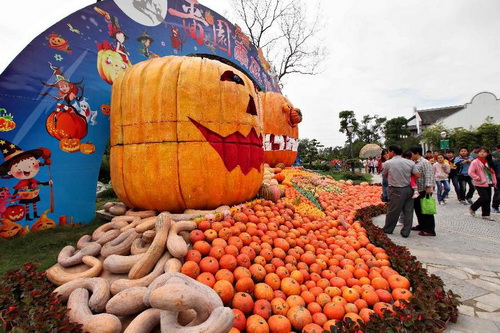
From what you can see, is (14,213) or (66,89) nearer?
(14,213)

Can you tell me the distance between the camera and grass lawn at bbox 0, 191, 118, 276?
11.4 ft

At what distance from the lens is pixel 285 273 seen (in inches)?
109

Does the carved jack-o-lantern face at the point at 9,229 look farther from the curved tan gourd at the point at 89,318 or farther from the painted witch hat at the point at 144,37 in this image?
the painted witch hat at the point at 144,37

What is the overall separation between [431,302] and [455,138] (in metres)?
41.3

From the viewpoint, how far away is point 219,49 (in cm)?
949

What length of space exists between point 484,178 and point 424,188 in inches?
80.6

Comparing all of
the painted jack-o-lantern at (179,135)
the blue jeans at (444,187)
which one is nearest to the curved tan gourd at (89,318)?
the painted jack-o-lantern at (179,135)

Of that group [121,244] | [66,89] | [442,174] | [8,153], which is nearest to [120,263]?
[121,244]

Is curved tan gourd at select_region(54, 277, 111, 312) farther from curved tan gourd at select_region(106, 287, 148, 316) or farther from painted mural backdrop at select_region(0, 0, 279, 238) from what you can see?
painted mural backdrop at select_region(0, 0, 279, 238)

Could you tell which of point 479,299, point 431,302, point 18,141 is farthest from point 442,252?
point 18,141

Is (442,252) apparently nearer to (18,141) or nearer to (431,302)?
(431,302)

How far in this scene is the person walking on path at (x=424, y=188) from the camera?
5238 mm

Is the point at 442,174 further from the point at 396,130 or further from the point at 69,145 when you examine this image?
the point at 396,130

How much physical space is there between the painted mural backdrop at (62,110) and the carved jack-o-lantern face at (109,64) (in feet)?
0.07
